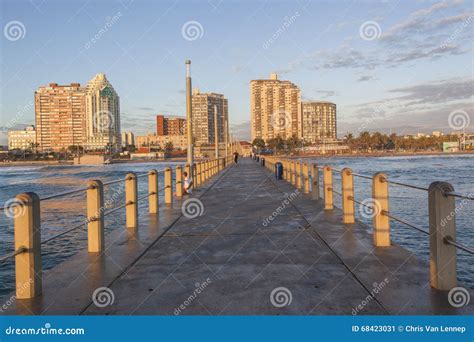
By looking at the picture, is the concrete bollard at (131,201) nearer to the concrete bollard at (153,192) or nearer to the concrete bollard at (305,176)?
the concrete bollard at (153,192)

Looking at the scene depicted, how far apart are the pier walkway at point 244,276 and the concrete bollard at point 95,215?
0.21 m

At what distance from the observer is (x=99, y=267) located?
5.57 meters

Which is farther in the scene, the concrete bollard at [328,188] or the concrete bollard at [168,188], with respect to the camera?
the concrete bollard at [168,188]

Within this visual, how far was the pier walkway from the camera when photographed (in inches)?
158

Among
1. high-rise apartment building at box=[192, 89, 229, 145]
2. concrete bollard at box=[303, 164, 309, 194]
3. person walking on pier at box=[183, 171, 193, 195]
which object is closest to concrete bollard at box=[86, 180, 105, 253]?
concrete bollard at box=[303, 164, 309, 194]

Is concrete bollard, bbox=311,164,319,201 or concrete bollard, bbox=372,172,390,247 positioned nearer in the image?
concrete bollard, bbox=372,172,390,247

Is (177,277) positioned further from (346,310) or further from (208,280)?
(346,310)

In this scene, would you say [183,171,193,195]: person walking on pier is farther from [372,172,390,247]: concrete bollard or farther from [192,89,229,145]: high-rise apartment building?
[192,89,229,145]: high-rise apartment building

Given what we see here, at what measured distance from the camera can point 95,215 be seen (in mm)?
6312

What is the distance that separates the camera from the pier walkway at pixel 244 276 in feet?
13.2

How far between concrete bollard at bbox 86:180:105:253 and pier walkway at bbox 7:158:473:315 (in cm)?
21

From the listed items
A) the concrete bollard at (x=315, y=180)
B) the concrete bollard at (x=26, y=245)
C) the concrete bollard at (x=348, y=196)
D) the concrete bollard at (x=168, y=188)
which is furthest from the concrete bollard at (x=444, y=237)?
the concrete bollard at (x=168, y=188)

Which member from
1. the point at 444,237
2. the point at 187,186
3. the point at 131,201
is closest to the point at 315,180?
the point at 187,186

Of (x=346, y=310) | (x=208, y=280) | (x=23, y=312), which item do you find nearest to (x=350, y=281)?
(x=346, y=310)
